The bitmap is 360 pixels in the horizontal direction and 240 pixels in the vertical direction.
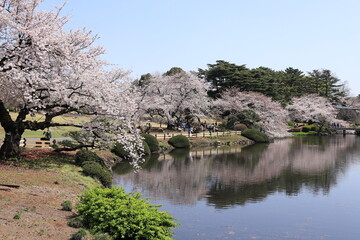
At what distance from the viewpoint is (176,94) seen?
60.6 m

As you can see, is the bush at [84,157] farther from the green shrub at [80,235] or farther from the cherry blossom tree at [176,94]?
the cherry blossom tree at [176,94]

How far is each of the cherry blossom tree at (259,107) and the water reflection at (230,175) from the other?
2323 centimetres

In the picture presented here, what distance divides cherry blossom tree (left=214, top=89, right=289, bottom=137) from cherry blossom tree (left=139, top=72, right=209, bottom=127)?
353 inches

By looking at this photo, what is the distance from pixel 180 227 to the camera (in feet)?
52.0

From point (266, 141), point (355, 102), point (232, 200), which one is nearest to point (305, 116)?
point (266, 141)

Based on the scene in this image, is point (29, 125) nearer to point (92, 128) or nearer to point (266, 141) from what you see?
point (92, 128)

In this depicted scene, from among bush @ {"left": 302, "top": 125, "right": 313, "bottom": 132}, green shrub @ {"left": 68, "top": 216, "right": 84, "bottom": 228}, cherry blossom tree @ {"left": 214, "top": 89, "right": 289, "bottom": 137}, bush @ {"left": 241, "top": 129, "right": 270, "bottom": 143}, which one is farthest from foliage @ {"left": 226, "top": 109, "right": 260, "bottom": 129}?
green shrub @ {"left": 68, "top": 216, "right": 84, "bottom": 228}

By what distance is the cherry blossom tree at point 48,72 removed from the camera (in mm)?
18459

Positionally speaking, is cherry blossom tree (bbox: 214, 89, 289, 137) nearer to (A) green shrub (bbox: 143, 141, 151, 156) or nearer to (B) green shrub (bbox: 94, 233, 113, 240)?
(A) green shrub (bbox: 143, 141, 151, 156)

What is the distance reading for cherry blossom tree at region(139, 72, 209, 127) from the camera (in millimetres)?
58906

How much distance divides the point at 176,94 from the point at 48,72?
134ft

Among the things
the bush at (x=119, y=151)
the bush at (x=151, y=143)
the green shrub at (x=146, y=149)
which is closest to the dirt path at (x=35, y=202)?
the bush at (x=119, y=151)

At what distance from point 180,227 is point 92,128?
10.3m

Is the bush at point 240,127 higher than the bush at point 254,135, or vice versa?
the bush at point 240,127
